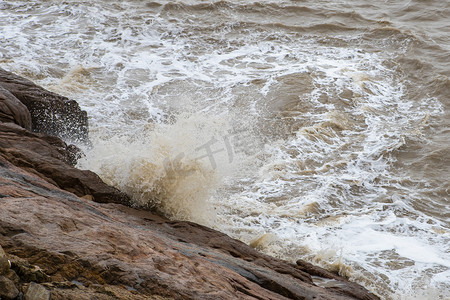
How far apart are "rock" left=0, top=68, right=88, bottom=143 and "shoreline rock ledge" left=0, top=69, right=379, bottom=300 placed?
38 cm

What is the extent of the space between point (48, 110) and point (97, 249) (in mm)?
3623

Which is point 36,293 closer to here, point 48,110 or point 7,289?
point 7,289

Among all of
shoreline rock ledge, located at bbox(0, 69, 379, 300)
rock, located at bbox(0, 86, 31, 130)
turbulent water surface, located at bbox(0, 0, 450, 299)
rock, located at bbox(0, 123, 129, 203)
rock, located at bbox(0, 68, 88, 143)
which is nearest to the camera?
shoreline rock ledge, located at bbox(0, 69, 379, 300)

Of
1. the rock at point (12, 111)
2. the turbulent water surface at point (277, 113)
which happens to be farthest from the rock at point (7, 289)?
the rock at point (12, 111)

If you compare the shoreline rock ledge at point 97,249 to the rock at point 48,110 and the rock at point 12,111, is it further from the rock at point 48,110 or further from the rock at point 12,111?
the rock at point 48,110

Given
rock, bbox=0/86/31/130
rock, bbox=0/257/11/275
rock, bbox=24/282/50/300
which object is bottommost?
rock, bbox=0/86/31/130

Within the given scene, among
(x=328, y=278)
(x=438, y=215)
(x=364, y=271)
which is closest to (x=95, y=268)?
(x=328, y=278)

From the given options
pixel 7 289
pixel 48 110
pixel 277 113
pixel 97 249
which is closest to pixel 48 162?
pixel 48 110

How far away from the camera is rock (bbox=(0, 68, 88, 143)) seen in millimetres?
6227

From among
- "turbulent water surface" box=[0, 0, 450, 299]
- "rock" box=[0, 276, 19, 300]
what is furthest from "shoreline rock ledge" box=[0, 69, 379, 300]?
"turbulent water surface" box=[0, 0, 450, 299]

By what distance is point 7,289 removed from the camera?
2.39 metres

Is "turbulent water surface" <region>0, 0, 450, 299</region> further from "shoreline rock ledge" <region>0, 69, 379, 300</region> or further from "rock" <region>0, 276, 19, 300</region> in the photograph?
"rock" <region>0, 276, 19, 300</region>

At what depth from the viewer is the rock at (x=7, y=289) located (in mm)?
2373

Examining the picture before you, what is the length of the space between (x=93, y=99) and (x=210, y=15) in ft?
18.7
